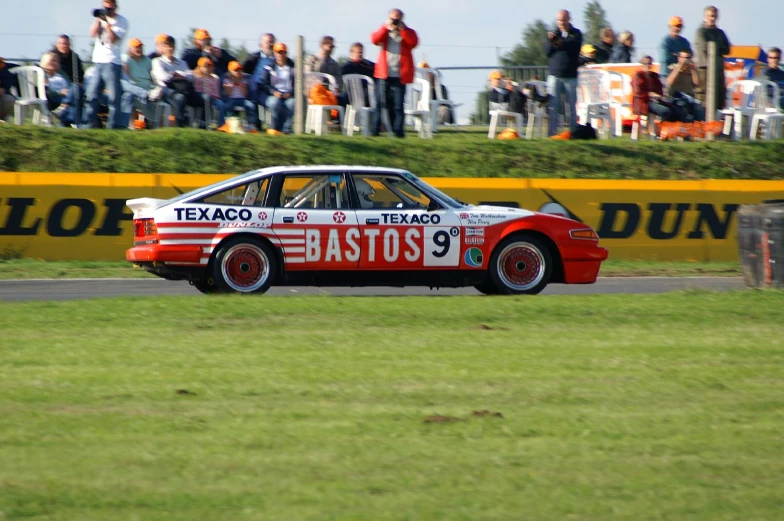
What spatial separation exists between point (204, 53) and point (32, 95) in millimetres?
2950

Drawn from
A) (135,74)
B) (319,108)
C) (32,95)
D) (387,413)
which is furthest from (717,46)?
(387,413)

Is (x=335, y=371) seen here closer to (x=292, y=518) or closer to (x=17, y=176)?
(x=292, y=518)

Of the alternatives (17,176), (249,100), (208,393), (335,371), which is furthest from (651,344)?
(249,100)

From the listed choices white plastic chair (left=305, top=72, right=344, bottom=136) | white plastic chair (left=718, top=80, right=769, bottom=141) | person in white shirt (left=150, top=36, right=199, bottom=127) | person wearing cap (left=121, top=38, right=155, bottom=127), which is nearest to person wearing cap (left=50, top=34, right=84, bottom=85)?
person wearing cap (left=121, top=38, right=155, bottom=127)

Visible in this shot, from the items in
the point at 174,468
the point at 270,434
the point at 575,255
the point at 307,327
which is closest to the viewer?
the point at 174,468

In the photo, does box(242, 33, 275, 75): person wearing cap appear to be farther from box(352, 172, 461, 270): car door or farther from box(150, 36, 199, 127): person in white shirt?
box(352, 172, 461, 270): car door

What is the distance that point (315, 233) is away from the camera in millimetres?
10859

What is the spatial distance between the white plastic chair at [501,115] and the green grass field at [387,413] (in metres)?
12.6

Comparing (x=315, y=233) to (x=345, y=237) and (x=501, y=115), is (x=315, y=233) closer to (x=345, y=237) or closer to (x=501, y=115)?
(x=345, y=237)

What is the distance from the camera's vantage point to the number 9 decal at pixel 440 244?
1098 cm

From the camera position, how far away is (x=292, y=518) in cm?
426

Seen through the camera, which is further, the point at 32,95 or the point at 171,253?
the point at 32,95

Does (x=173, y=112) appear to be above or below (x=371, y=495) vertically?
above

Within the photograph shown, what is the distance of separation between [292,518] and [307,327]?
13.8 ft
